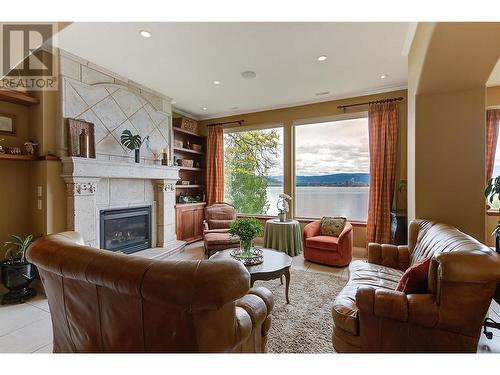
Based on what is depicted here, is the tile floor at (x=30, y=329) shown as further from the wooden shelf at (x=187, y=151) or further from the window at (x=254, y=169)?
the window at (x=254, y=169)

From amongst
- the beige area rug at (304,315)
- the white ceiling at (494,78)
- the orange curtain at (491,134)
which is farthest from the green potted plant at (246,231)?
the orange curtain at (491,134)

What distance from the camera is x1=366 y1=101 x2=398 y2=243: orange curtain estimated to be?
417 cm

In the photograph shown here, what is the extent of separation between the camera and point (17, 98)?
9.36 feet

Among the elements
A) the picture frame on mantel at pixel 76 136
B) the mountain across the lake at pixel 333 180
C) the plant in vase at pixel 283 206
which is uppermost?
the picture frame on mantel at pixel 76 136

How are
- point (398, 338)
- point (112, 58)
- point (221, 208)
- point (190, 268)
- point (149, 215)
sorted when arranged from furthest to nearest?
1. point (221, 208)
2. point (149, 215)
3. point (112, 58)
4. point (398, 338)
5. point (190, 268)

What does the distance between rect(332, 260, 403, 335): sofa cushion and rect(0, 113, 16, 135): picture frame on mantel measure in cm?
415

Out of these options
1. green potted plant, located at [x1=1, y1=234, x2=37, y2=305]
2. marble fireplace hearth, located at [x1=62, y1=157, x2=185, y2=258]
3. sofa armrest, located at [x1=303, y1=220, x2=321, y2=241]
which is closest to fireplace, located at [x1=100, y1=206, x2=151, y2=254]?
marble fireplace hearth, located at [x1=62, y1=157, x2=185, y2=258]

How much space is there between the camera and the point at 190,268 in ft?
3.17

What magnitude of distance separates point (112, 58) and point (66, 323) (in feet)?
10.5

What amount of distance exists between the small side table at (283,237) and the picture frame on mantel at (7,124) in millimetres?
3864

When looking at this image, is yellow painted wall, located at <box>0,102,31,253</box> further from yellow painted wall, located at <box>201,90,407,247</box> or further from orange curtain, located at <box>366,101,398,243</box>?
orange curtain, located at <box>366,101,398,243</box>

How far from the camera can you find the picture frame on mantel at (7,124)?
9.57 feet

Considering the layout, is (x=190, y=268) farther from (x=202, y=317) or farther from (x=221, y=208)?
(x=221, y=208)
